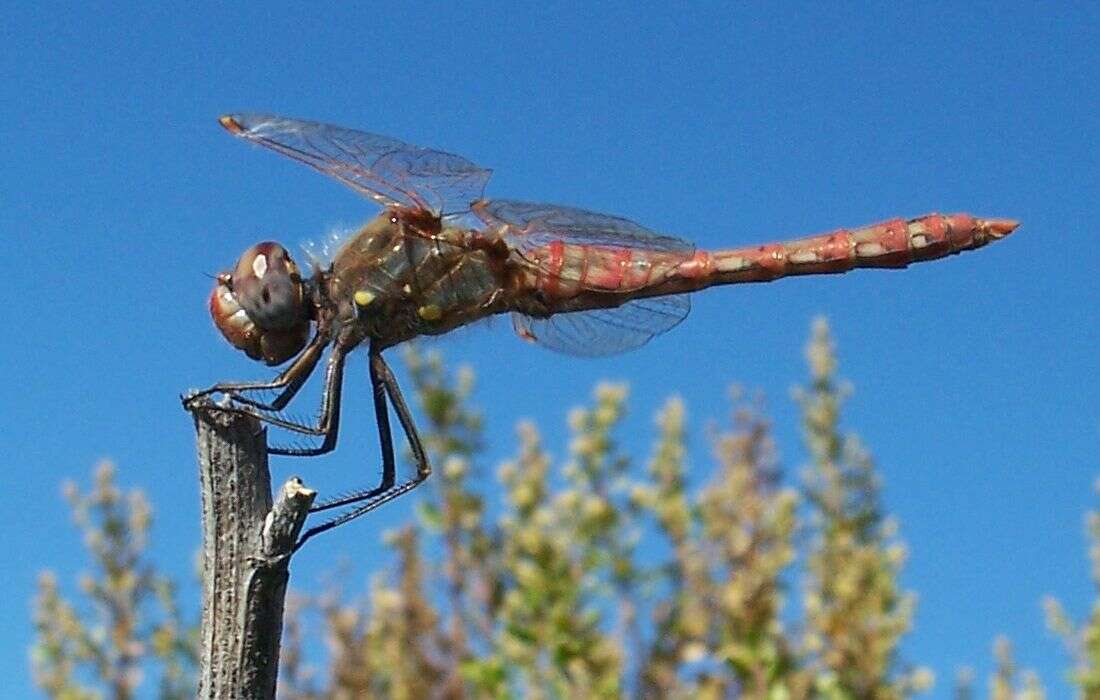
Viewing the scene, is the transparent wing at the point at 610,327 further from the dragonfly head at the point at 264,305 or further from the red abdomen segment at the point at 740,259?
the dragonfly head at the point at 264,305

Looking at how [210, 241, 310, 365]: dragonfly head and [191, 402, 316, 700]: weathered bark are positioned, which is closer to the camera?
[191, 402, 316, 700]: weathered bark

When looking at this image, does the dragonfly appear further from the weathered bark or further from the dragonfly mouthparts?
the weathered bark

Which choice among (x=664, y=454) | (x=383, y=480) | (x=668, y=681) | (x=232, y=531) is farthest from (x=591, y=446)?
(x=232, y=531)

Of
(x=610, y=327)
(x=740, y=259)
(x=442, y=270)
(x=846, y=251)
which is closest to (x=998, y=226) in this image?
(x=846, y=251)

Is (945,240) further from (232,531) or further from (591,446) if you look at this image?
(232,531)

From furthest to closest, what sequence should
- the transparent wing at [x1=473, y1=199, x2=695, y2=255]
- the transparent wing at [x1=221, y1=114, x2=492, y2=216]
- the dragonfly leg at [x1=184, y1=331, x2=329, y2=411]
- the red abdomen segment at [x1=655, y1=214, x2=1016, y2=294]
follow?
the red abdomen segment at [x1=655, y1=214, x2=1016, y2=294] < the transparent wing at [x1=473, y1=199, x2=695, y2=255] < the transparent wing at [x1=221, y1=114, x2=492, y2=216] < the dragonfly leg at [x1=184, y1=331, x2=329, y2=411]

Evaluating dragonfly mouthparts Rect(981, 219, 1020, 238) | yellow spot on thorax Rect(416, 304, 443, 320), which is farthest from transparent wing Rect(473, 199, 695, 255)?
dragonfly mouthparts Rect(981, 219, 1020, 238)

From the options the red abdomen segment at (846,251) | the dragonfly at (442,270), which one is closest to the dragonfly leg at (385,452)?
the dragonfly at (442,270)
